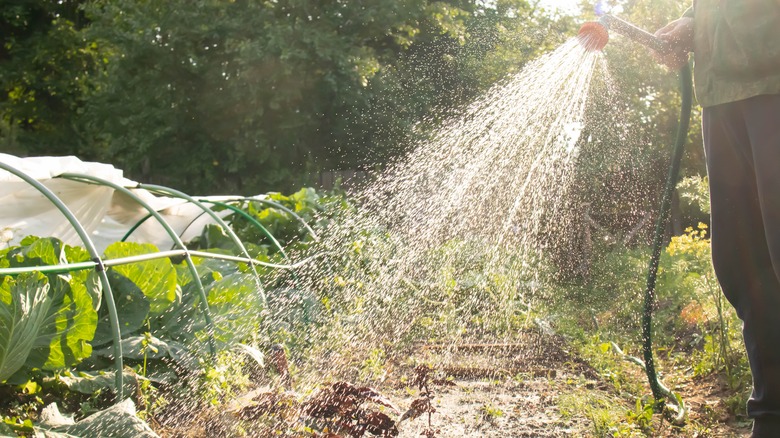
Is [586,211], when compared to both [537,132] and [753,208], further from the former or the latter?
[753,208]

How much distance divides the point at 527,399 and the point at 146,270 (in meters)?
1.82

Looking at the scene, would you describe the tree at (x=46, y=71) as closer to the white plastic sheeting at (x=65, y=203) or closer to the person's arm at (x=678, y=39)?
the white plastic sheeting at (x=65, y=203)

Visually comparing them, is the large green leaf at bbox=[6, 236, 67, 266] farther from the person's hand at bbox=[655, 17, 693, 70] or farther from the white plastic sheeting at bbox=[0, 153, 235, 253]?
the person's hand at bbox=[655, 17, 693, 70]

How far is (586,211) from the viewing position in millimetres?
7766

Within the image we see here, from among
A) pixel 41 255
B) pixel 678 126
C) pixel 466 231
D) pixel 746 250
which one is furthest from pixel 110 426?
pixel 466 231

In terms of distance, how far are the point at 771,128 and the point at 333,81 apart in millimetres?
9347

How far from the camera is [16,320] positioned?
2.75m

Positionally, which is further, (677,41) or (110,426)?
(677,41)

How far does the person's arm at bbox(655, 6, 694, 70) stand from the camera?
2744 mm

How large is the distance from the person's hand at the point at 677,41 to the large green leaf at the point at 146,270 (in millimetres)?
2276

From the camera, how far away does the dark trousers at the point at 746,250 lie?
247 cm

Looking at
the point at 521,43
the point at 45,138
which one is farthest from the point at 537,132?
the point at 45,138

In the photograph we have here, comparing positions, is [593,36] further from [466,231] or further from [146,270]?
[466,231]

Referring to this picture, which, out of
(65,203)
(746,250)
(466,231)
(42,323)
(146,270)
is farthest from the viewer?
(466,231)
